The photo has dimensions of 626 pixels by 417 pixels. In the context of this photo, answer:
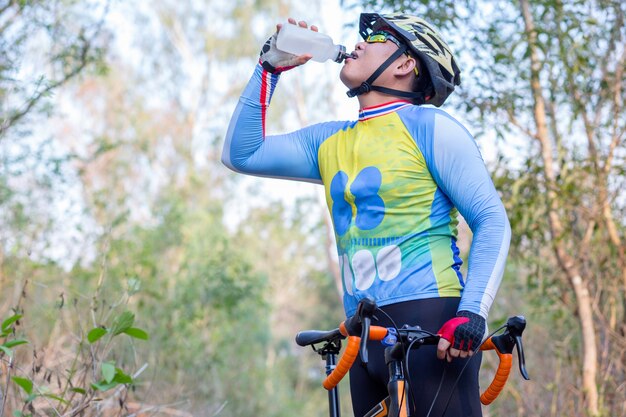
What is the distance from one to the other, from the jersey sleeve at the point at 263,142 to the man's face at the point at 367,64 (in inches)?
7.6

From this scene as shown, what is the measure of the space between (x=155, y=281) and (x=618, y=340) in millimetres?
7383

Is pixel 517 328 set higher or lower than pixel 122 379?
higher

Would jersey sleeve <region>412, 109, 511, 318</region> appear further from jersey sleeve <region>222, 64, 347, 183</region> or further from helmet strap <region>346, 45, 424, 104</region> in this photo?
jersey sleeve <region>222, 64, 347, 183</region>

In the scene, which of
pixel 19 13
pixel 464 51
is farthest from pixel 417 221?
pixel 19 13

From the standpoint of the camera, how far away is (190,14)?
83.2 feet

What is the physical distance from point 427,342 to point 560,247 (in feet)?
11.1

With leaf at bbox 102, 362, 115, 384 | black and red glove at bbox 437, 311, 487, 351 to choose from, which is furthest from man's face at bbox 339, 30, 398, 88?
leaf at bbox 102, 362, 115, 384

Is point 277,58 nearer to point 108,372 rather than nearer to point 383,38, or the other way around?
point 383,38

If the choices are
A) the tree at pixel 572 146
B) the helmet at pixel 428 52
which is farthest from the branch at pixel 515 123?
the helmet at pixel 428 52

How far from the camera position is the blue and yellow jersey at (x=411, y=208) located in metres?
2.43

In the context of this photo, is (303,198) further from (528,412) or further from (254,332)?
(528,412)

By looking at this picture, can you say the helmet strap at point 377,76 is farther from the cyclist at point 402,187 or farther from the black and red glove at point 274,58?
the black and red glove at point 274,58

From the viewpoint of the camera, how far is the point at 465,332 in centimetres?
216

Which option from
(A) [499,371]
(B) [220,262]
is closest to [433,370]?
(A) [499,371]
